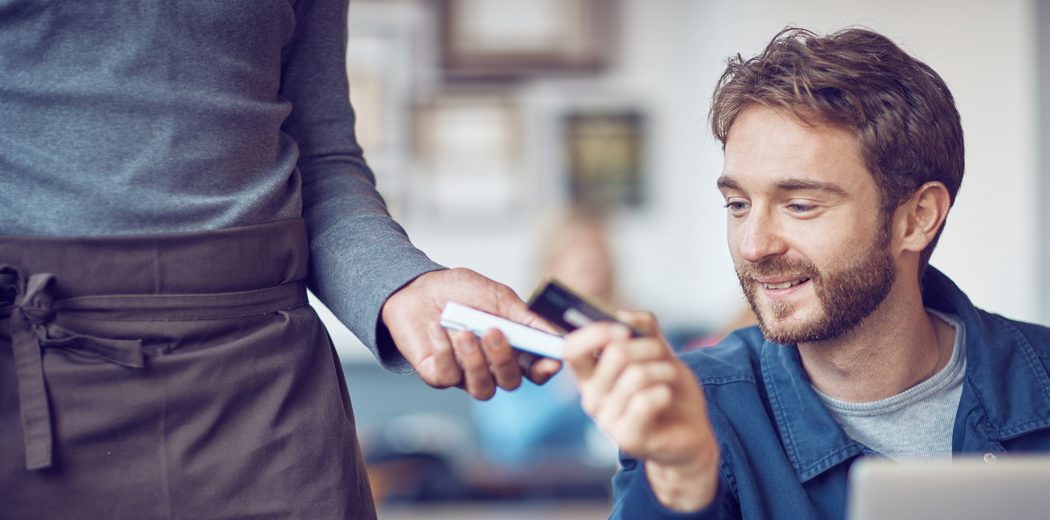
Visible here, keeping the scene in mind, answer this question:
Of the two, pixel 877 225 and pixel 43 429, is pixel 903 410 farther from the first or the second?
pixel 43 429

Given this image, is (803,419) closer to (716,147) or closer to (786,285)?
(786,285)

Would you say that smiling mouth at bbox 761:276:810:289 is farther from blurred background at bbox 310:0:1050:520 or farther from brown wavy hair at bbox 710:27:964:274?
blurred background at bbox 310:0:1050:520

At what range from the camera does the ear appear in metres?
1.63

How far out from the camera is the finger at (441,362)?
1083 millimetres

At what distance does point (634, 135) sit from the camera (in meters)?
4.79

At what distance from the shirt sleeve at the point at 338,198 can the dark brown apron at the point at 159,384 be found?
0.26 feet

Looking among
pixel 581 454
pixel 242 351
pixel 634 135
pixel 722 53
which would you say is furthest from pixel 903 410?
pixel 634 135

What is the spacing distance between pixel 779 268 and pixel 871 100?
276mm

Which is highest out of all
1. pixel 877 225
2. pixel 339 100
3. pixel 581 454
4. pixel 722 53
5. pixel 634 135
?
pixel 339 100

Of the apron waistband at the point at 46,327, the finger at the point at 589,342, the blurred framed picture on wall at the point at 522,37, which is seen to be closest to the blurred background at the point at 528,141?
the blurred framed picture on wall at the point at 522,37

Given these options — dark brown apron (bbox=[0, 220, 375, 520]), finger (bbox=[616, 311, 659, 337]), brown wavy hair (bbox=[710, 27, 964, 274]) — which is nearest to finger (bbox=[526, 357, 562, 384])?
finger (bbox=[616, 311, 659, 337])

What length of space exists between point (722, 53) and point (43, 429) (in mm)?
3388

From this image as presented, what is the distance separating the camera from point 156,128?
109 cm

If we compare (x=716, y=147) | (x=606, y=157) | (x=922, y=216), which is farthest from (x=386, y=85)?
(x=922, y=216)
